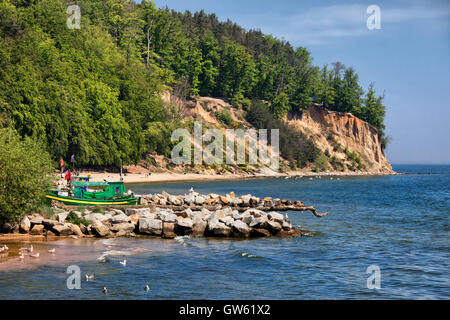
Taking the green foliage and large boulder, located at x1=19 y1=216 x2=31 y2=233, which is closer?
large boulder, located at x1=19 y1=216 x2=31 y2=233

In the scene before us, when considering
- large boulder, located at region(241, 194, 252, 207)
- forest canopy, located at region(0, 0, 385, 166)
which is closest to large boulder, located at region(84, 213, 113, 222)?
large boulder, located at region(241, 194, 252, 207)

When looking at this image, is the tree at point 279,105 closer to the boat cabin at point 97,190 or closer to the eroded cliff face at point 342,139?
the eroded cliff face at point 342,139

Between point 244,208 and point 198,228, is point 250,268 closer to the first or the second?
point 198,228

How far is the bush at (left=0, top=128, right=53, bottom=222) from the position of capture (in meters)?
23.9

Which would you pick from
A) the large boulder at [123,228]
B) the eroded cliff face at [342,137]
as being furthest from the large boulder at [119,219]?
the eroded cliff face at [342,137]

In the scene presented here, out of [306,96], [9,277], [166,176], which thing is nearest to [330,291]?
[9,277]

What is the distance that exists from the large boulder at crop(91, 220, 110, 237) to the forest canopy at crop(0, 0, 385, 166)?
25.1m

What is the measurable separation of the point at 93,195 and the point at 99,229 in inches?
344

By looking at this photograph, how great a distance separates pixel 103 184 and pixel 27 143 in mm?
Answer: 8031

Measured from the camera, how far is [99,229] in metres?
25.7

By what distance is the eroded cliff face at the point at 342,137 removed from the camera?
5128 inches

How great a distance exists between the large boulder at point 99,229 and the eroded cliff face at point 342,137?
10602 centimetres

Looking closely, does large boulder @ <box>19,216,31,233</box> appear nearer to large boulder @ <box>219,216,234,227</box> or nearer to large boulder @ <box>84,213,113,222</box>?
large boulder @ <box>84,213,113,222</box>

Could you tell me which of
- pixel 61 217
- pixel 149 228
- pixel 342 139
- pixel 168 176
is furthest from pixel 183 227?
pixel 342 139
